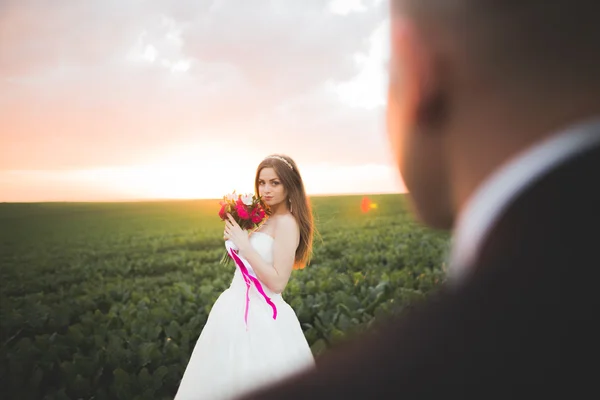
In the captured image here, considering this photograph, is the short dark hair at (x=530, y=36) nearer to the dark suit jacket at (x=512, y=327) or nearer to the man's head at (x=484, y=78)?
the man's head at (x=484, y=78)

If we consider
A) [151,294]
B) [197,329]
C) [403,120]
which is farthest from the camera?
[151,294]

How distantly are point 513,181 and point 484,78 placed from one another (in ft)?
0.51

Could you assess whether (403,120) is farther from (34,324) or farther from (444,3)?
(34,324)

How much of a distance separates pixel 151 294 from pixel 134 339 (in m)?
4.28

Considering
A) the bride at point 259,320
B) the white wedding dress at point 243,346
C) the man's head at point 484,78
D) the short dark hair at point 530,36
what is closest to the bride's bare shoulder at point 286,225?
the bride at point 259,320

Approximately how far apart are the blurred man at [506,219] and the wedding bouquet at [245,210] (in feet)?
11.1

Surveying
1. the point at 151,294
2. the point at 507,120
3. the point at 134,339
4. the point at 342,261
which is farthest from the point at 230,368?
the point at 342,261

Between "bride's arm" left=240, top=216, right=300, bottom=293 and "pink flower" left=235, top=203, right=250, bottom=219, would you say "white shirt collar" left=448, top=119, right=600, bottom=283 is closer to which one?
"bride's arm" left=240, top=216, right=300, bottom=293

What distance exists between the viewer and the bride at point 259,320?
11.8 feet

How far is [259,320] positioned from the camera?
369 centimetres

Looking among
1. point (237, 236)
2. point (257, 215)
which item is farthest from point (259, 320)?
point (257, 215)

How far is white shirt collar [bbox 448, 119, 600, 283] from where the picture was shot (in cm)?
49

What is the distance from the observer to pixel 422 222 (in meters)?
0.83

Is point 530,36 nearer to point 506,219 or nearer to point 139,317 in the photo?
point 506,219
